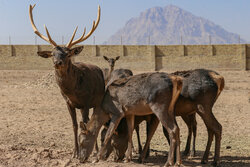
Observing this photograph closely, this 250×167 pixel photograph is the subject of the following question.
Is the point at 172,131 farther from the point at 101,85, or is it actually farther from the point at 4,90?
the point at 4,90

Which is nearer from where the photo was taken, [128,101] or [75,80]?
[128,101]

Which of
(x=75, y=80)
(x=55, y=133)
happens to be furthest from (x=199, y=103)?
(x=55, y=133)

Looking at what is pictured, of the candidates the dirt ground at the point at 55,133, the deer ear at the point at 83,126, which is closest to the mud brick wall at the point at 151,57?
the dirt ground at the point at 55,133

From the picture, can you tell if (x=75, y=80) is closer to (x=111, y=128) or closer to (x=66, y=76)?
(x=66, y=76)

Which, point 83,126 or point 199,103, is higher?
point 199,103

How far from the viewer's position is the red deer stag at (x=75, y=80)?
841 centimetres

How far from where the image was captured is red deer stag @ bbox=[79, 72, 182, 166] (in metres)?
7.87

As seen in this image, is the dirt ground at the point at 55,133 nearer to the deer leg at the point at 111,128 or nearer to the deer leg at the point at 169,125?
the deer leg at the point at 111,128

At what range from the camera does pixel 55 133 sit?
486 inches

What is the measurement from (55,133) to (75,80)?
4.00 m

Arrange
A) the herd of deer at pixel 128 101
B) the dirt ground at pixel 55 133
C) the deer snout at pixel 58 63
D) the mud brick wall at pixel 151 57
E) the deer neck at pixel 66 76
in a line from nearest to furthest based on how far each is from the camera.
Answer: the herd of deer at pixel 128 101
the deer snout at pixel 58 63
the dirt ground at pixel 55 133
the deer neck at pixel 66 76
the mud brick wall at pixel 151 57

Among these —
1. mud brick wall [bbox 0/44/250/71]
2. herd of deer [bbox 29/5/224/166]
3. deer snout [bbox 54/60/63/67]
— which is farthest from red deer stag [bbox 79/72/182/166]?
mud brick wall [bbox 0/44/250/71]

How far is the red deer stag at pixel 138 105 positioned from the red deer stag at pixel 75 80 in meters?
0.42

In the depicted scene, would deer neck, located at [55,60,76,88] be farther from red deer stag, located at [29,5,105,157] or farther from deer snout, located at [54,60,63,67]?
deer snout, located at [54,60,63,67]
